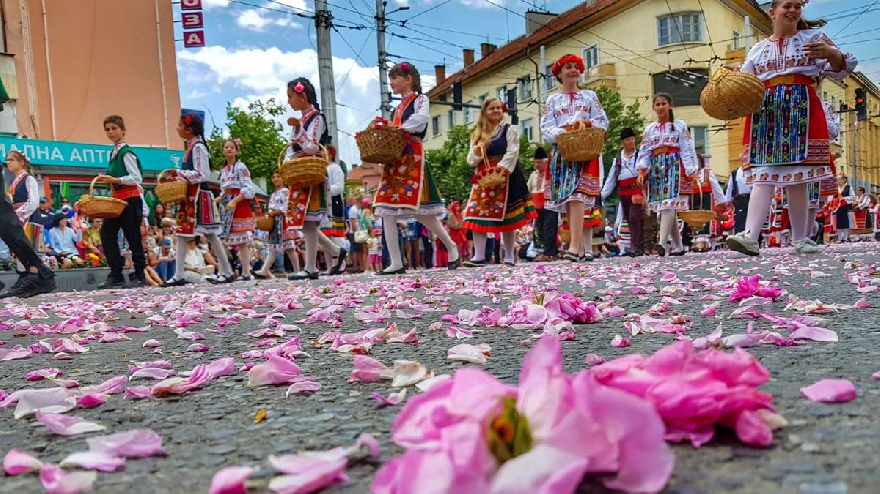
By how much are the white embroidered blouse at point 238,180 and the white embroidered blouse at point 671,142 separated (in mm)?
5127

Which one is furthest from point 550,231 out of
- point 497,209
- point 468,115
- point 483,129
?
point 468,115

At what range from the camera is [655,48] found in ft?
108

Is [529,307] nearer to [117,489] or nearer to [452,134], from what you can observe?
[117,489]

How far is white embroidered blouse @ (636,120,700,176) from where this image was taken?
8.62 metres

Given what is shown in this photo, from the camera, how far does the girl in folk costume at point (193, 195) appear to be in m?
8.34

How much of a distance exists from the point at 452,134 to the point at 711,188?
27.9 metres

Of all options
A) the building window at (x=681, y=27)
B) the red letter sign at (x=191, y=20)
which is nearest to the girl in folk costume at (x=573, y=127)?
the red letter sign at (x=191, y=20)

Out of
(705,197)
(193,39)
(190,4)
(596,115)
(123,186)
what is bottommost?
(705,197)

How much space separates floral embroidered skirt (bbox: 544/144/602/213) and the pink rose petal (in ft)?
22.1

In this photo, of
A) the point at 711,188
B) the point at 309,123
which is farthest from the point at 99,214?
the point at 711,188

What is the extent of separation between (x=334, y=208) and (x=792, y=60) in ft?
22.2

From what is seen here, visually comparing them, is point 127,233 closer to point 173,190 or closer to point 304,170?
point 173,190

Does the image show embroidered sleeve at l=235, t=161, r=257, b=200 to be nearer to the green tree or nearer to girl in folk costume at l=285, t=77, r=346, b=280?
Answer: girl in folk costume at l=285, t=77, r=346, b=280

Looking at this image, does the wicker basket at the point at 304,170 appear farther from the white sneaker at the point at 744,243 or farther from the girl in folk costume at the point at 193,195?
the white sneaker at the point at 744,243
